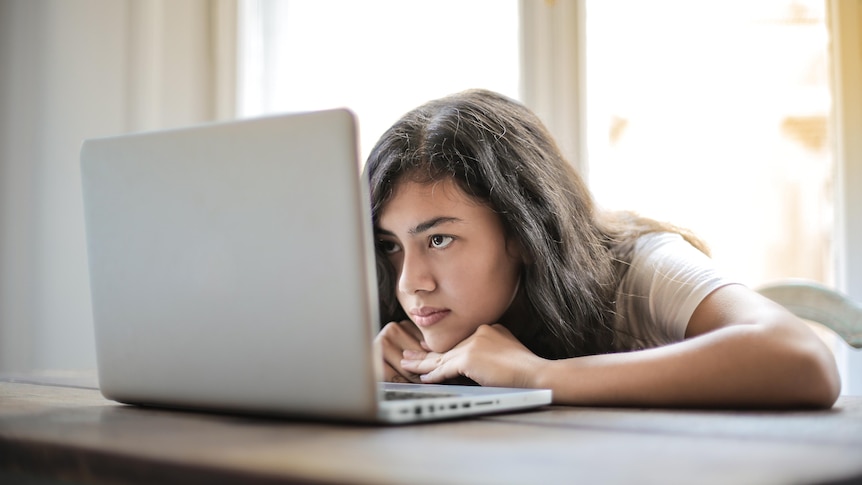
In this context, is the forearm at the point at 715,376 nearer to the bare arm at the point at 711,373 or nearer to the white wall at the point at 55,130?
the bare arm at the point at 711,373

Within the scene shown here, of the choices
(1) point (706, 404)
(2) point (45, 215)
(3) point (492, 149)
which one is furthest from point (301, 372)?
(2) point (45, 215)

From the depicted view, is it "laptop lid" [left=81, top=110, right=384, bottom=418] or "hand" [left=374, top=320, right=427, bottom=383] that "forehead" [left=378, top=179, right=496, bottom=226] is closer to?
"hand" [left=374, top=320, right=427, bottom=383]

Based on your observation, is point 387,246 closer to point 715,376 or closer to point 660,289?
point 660,289

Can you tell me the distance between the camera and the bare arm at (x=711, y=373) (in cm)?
90

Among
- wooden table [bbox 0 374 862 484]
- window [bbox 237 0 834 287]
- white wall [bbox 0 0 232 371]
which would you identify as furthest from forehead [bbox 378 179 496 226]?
white wall [bbox 0 0 232 371]

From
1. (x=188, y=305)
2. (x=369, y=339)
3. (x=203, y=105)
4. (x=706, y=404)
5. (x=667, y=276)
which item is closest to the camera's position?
(x=369, y=339)

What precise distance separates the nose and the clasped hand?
0.10m

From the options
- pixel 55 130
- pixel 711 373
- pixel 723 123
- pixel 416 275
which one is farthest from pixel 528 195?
pixel 55 130

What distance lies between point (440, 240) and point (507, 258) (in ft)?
0.44

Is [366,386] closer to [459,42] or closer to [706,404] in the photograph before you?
[706,404]

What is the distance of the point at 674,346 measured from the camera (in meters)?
0.97

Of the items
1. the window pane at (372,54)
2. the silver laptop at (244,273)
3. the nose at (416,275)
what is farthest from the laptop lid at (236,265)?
the window pane at (372,54)

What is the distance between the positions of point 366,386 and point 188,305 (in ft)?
0.69

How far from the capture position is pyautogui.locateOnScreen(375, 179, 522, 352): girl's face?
4.17 ft
